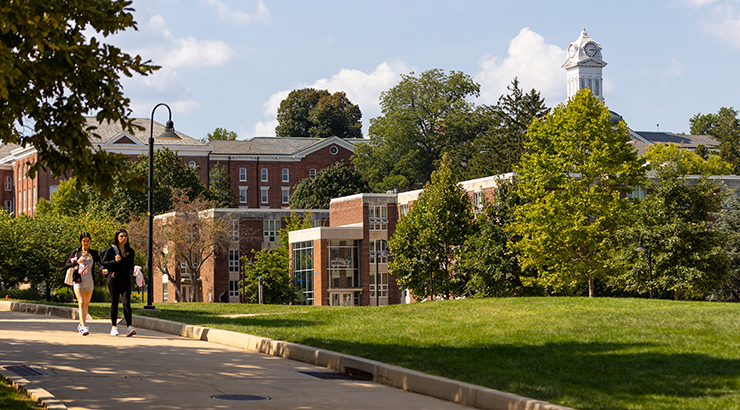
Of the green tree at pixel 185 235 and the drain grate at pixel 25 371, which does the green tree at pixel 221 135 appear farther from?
the drain grate at pixel 25 371

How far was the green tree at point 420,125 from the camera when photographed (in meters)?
95.6

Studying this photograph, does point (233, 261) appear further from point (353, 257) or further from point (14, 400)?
point (14, 400)

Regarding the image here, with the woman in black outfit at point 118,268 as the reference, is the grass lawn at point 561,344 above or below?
below

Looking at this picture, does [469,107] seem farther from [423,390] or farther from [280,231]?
[423,390]

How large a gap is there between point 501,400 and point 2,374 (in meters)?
5.82

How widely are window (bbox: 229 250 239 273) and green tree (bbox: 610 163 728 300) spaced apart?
3826 cm

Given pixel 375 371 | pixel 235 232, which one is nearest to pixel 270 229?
pixel 235 232

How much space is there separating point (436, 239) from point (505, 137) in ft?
103

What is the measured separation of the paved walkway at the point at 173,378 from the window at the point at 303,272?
55.1 meters

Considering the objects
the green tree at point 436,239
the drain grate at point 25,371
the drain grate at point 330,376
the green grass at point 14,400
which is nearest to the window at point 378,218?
the green tree at point 436,239

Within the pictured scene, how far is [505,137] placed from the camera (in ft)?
272

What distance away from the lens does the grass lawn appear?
29.5 feet

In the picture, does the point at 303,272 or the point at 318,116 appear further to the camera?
the point at 318,116

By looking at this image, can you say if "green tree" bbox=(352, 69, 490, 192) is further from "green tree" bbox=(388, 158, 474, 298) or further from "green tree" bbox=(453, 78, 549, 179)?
"green tree" bbox=(388, 158, 474, 298)
